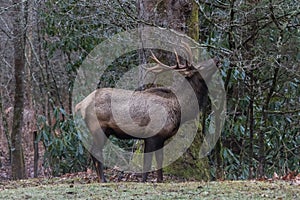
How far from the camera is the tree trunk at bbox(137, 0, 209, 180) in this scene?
27.5 ft

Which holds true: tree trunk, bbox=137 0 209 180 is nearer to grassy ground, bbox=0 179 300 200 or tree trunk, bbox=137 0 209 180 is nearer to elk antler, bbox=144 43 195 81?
elk antler, bbox=144 43 195 81

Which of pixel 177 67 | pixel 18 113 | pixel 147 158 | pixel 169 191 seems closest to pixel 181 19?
pixel 177 67

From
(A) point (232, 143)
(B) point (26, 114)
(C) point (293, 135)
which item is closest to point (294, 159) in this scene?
(C) point (293, 135)

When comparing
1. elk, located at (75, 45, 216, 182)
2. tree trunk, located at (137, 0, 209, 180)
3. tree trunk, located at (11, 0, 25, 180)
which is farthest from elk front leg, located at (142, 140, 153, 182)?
tree trunk, located at (11, 0, 25, 180)

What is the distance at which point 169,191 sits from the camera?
6.25 meters

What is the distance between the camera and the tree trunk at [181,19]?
839cm

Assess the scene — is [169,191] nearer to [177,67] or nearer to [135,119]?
[135,119]

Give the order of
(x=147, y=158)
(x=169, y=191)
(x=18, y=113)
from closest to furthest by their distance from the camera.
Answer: (x=169, y=191), (x=147, y=158), (x=18, y=113)

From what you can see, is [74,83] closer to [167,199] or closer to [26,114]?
[26,114]

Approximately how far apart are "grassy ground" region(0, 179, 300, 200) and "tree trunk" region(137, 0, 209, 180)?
5.01 ft

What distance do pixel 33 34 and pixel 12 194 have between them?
8.83 m

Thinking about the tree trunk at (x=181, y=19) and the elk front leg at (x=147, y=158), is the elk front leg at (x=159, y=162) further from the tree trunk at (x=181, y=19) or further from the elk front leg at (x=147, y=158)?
the tree trunk at (x=181, y=19)

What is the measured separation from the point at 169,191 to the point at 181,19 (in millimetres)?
3168

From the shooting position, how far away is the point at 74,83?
13.2 metres
